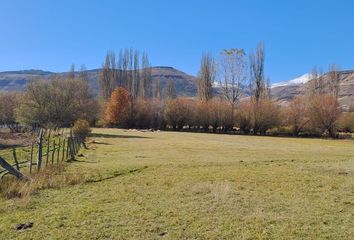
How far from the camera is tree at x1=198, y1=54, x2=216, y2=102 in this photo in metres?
81.7

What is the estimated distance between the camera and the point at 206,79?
3209 inches

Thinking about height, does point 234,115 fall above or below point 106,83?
below

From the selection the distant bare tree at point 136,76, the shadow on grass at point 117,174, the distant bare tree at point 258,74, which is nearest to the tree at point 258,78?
the distant bare tree at point 258,74

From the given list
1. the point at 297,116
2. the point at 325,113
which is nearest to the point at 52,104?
the point at 297,116

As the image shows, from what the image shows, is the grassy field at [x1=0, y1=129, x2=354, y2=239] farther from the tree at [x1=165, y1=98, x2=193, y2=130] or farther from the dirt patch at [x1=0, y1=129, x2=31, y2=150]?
the tree at [x1=165, y1=98, x2=193, y2=130]

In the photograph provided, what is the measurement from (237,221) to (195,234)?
1385 mm

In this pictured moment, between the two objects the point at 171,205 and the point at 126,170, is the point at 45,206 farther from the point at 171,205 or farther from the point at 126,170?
the point at 126,170

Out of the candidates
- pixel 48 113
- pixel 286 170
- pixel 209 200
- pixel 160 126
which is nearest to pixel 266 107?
pixel 160 126

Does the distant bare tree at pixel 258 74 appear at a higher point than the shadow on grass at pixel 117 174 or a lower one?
higher

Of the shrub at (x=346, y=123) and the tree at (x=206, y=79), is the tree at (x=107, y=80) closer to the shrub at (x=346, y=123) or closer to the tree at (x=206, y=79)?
the tree at (x=206, y=79)

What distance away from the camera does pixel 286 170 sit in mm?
16000

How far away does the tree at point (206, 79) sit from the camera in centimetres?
8169

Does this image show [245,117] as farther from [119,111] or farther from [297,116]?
[119,111]

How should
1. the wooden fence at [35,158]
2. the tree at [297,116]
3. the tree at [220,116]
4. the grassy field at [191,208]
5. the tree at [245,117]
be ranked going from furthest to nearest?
1. the tree at [220,116]
2. the tree at [245,117]
3. the tree at [297,116]
4. the wooden fence at [35,158]
5. the grassy field at [191,208]
